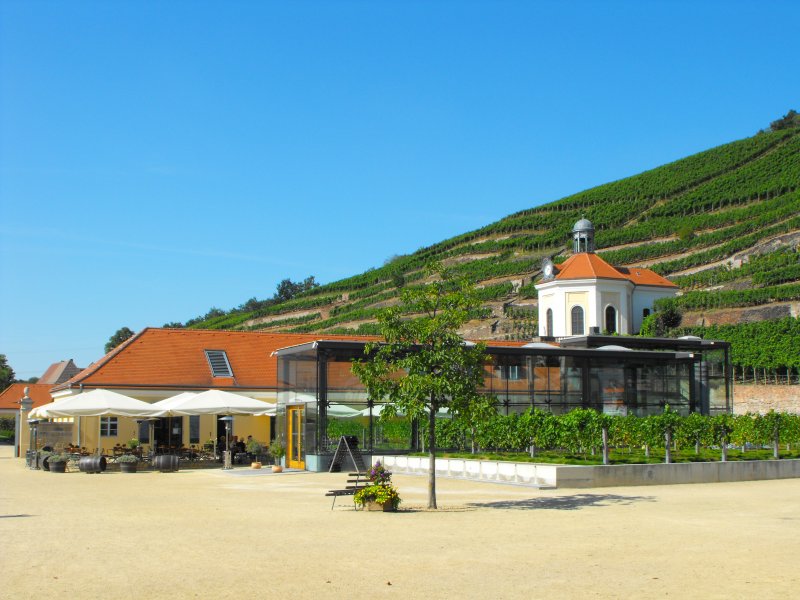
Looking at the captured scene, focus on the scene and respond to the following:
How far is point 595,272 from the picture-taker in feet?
242

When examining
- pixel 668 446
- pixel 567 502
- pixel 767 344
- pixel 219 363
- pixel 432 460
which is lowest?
pixel 567 502

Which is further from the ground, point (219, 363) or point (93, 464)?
point (219, 363)

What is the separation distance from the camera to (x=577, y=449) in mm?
25922

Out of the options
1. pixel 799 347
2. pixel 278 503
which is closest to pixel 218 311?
pixel 799 347

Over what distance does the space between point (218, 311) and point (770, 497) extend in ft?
496

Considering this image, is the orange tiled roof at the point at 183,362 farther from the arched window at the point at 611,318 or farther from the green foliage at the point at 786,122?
the green foliage at the point at 786,122

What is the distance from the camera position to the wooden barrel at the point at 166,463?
30109 millimetres

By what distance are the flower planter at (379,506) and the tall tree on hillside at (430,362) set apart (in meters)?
0.89

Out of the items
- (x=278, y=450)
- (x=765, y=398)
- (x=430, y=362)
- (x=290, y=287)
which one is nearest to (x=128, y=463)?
(x=278, y=450)

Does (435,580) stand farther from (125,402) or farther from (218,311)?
(218,311)

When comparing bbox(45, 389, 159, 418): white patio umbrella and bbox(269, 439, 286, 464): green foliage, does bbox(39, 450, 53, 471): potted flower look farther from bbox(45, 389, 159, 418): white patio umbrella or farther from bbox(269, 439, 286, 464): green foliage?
bbox(269, 439, 286, 464): green foliage

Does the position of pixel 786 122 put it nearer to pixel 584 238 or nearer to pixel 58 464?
pixel 584 238

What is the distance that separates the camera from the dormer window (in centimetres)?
4041

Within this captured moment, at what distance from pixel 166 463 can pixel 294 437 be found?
13.7 feet
